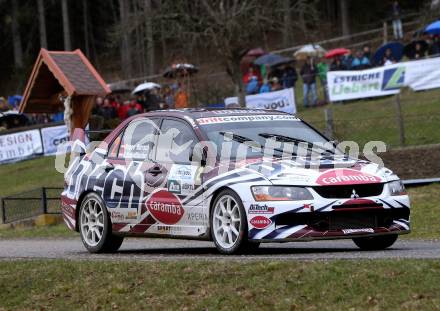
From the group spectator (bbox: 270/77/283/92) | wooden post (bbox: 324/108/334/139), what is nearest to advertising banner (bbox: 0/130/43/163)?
spectator (bbox: 270/77/283/92)

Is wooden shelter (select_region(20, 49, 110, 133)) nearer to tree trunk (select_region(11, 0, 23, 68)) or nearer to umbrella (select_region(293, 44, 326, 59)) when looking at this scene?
umbrella (select_region(293, 44, 326, 59))

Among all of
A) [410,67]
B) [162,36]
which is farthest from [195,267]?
[162,36]

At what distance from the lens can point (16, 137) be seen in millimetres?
33281

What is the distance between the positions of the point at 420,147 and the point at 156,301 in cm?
1297

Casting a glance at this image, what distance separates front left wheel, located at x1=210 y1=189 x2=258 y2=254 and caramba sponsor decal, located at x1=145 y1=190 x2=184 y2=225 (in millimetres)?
660

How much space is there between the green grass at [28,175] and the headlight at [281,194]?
16952mm

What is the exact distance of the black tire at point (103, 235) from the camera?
40.5ft

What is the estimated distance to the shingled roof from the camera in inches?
1029

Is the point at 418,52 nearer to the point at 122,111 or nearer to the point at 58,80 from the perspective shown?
the point at 122,111

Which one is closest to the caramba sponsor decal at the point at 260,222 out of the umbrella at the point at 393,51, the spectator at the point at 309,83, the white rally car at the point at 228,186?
the white rally car at the point at 228,186

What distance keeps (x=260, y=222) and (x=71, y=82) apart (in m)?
16.9

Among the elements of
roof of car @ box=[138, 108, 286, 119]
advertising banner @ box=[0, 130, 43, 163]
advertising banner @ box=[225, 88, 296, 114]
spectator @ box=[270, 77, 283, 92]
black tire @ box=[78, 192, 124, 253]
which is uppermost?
spectator @ box=[270, 77, 283, 92]

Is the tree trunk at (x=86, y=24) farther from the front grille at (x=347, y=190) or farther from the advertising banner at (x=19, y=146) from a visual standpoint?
the front grille at (x=347, y=190)

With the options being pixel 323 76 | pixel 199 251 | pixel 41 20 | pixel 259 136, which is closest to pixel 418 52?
pixel 323 76
